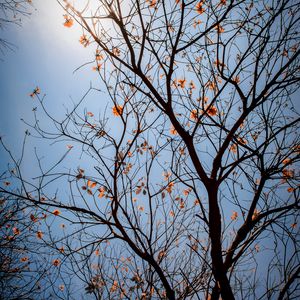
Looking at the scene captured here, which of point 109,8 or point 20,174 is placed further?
point 20,174

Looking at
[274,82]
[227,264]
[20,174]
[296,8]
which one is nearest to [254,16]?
[296,8]

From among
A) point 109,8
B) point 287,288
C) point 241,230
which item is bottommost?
point 287,288

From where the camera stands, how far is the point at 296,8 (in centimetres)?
317

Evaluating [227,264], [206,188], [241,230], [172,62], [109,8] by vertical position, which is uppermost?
[109,8]

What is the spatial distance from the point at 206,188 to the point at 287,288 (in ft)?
4.72

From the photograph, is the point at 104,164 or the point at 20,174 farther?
the point at 104,164

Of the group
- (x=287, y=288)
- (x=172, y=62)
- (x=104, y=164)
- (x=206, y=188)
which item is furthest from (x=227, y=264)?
(x=172, y=62)

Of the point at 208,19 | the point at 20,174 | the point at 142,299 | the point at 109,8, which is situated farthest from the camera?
the point at 142,299

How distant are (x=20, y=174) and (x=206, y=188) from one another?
221cm

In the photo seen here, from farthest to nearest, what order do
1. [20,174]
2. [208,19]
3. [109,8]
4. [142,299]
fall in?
[142,299], [208,19], [20,174], [109,8]

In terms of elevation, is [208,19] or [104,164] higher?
[208,19]

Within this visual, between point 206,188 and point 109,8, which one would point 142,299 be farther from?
point 109,8

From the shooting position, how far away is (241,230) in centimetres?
288

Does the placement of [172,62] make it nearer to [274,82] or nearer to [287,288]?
[274,82]
